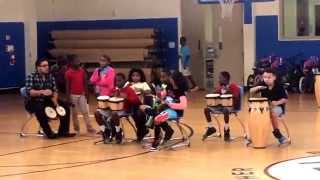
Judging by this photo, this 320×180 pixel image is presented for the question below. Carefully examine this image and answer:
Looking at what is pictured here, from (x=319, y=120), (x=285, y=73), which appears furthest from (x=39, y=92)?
(x=285, y=73)

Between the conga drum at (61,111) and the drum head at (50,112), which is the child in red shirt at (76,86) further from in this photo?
the drum head at (50,112)

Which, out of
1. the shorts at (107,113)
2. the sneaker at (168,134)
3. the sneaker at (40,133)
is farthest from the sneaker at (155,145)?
the sneaker at (40,133)

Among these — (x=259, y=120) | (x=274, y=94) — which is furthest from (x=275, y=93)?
(x=259, y=120)

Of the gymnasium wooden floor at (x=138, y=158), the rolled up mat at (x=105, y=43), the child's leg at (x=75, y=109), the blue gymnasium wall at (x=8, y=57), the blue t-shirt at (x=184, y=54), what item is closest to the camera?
the gymnasium wooden floor at (x=138, y=158)

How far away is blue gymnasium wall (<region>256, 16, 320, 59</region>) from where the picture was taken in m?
22.0

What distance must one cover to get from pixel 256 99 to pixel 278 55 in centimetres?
1174

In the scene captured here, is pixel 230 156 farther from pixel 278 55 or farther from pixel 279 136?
pixel 278 55

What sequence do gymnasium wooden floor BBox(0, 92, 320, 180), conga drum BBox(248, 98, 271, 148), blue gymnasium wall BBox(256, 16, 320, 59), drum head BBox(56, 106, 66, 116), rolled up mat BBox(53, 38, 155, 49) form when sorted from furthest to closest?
rolled up mat BBox(53, 38, 155, 49) → blue gymnasium wall BBox(256, 16, 320, 59) → drum head BBox(56, 106, 66, 116) → conga drum BBox(248, 98, 271, 148) → gymnasium wooden floor BBox(0, 92, 320, 180)

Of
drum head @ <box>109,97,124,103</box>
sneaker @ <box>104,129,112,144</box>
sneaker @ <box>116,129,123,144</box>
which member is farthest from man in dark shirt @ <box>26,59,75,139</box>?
drum head @ <box>109,97,124,103</box>

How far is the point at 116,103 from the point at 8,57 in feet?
43.1

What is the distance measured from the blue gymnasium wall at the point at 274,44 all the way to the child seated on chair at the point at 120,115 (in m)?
11.1

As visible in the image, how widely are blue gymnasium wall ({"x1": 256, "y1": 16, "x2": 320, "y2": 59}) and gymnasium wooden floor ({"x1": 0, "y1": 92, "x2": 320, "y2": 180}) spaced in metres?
8.97

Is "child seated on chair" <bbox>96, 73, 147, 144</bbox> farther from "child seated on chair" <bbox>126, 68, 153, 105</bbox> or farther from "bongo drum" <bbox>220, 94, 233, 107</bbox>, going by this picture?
"bongo drum" <bbox>220, 94, 233, 107</bbox>

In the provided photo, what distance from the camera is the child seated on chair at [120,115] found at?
11148 millimetres
